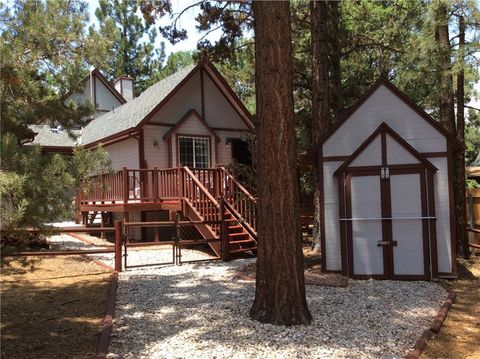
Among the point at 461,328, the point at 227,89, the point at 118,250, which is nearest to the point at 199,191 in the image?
the point at 118,250

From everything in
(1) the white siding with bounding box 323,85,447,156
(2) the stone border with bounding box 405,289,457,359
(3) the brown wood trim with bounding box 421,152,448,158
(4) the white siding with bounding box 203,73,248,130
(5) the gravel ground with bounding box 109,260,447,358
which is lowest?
(2) the stone border with bounding box 405,289,457,359

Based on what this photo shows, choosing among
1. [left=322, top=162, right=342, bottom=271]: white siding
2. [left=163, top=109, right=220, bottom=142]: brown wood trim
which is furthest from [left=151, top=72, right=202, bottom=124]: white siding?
[left=322, top=162, right=342, bottom=271]: white siding

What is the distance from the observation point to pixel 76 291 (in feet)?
25.3

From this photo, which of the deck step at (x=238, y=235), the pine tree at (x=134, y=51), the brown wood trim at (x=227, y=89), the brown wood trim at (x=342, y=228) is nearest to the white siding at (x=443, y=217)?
the brown wood trim at (x=342, y=228)

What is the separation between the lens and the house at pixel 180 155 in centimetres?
1247

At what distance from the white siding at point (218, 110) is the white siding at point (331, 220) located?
8.32m

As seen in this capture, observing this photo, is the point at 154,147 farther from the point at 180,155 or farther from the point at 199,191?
the point at 199,191

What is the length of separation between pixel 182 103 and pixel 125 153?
107 inches

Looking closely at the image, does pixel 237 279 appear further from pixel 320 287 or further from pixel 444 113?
pixel 444 113

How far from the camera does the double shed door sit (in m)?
8.67

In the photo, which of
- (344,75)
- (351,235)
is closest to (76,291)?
(351,235)

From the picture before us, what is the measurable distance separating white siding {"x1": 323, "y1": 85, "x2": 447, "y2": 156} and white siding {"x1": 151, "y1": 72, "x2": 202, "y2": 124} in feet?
25.5

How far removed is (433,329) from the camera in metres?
5.91

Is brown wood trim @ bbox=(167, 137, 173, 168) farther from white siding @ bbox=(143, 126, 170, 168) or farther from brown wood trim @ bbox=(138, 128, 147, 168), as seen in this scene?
brown wood trim @ bbox=(138, 128, 147, 168)
